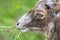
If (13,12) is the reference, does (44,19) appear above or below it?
above

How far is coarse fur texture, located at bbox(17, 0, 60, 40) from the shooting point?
6.83 meters

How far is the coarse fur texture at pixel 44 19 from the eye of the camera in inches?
269

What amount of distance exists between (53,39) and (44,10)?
0.43 metres

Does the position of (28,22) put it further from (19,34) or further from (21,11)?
(21,11)

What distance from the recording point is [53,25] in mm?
6922

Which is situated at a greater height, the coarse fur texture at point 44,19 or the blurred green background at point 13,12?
the coarse fur texture at point 44,19

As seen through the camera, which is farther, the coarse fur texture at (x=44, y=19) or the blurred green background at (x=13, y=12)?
the blurred green background at (x=13, y=12)

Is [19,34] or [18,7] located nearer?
[19,34]

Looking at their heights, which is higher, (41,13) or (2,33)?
(41,13)

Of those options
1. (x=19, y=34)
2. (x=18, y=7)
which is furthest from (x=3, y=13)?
(x=19, y=34)

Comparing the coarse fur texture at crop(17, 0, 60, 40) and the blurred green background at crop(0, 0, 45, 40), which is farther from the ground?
the coarse fur texture at crop(17, 0, 60, 40)

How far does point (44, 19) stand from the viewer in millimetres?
6887

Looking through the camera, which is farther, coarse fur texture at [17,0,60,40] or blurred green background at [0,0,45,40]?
blurred green background at [0,0,45,40]

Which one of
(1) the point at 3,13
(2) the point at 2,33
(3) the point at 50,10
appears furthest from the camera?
(1) the point at 3,13
